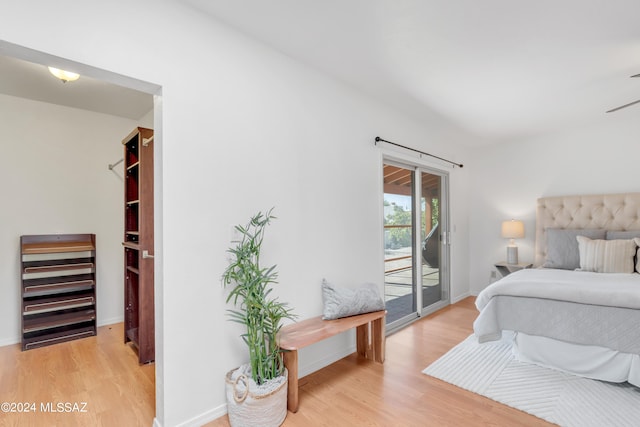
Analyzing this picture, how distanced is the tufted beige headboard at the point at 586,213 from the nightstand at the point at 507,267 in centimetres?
19

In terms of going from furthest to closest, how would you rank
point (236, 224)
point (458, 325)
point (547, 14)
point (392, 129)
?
point (458, 325) → point (392, 129) → point (236, 224) → point (547, 14)

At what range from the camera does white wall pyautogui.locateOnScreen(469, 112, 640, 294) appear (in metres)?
3.89

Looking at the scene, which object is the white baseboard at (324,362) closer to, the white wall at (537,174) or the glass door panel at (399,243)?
the glass door panel at (399,243)

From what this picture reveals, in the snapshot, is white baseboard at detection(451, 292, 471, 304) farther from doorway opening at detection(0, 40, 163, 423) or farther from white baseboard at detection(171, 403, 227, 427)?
doorway opening at detection(0, 40, 163, 423)

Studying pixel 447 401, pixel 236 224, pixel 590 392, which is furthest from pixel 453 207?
pixel 236 224

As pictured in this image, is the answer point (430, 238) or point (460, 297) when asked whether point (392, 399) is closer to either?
point (430, 238)

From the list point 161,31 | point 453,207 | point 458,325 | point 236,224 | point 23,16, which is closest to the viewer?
point 23,16

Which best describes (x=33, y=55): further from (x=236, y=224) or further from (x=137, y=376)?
(x=137, y=376)

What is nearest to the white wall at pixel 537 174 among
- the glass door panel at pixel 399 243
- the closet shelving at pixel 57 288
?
the glass door panel at pixel 399 243

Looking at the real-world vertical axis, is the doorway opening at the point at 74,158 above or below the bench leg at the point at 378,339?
above

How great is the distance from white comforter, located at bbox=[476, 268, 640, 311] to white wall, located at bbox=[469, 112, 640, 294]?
1424 mm

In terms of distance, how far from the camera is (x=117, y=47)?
1.61 meters

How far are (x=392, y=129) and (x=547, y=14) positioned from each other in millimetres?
1693

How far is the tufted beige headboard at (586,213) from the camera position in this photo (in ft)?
12.3
